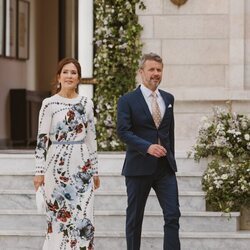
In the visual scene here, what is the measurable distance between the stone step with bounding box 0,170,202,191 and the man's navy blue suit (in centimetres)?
172

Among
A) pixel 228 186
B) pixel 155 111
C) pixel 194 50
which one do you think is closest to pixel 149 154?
pixel 155 111

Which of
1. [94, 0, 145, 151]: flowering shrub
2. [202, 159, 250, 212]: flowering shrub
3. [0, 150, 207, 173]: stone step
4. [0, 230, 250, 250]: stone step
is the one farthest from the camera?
[94, 0, 145, 151]: flowering shrub

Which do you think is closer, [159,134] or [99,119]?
[159,134]

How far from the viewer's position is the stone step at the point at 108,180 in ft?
29.3

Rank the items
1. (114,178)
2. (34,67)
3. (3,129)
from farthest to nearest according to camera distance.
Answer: (34,67) → (3,129) → (114,178)

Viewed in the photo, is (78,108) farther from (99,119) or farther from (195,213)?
(99,119)

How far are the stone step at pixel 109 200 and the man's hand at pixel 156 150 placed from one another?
1.85m

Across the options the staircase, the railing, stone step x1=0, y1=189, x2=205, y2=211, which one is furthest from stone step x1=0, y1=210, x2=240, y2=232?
the railing

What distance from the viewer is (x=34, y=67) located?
605 inches

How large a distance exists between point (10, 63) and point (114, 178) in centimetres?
497

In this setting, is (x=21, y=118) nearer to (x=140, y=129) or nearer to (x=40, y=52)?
(x=40, y=52)

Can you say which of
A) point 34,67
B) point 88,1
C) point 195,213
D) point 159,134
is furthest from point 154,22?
point 34,67

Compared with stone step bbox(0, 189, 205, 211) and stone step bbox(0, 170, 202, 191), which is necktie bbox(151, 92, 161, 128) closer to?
stone step bbox(0, 189, 205, 211)

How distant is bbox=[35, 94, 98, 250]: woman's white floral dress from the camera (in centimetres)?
689
